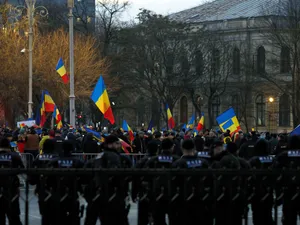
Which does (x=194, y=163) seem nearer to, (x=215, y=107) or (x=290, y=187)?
(x=290, y=187)

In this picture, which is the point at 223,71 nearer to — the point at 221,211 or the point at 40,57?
the point at 40,57

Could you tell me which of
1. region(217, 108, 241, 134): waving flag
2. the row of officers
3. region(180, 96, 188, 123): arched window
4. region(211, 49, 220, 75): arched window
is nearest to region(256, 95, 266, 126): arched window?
region(211, 49, 220, 75): arched window

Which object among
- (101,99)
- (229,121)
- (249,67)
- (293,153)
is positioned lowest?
(293,153)

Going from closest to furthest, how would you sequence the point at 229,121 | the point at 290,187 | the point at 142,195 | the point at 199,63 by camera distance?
1. the point at 290,187
2. the point at 142,195
3. the point at 229,121
4. the point at 199,63

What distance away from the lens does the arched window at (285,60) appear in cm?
5988

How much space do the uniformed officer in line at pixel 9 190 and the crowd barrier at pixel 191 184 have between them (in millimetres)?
342

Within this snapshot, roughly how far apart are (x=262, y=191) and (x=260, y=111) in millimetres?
61489

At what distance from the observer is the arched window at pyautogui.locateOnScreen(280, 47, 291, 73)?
5988 cm

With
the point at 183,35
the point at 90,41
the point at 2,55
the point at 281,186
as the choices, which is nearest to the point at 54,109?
the point at 2,55

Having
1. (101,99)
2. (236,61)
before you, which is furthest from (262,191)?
(236,61)

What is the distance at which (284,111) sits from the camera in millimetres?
68125

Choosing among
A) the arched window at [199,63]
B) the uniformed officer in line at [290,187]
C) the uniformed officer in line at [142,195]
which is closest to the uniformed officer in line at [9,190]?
the uniformed officer in line at [142,195]

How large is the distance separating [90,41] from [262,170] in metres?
48.9

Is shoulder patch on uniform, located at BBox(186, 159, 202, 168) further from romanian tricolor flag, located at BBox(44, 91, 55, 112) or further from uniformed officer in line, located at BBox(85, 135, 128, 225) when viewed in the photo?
romanian tricolor flag, located at BBox(44, 91, 55, 112)
